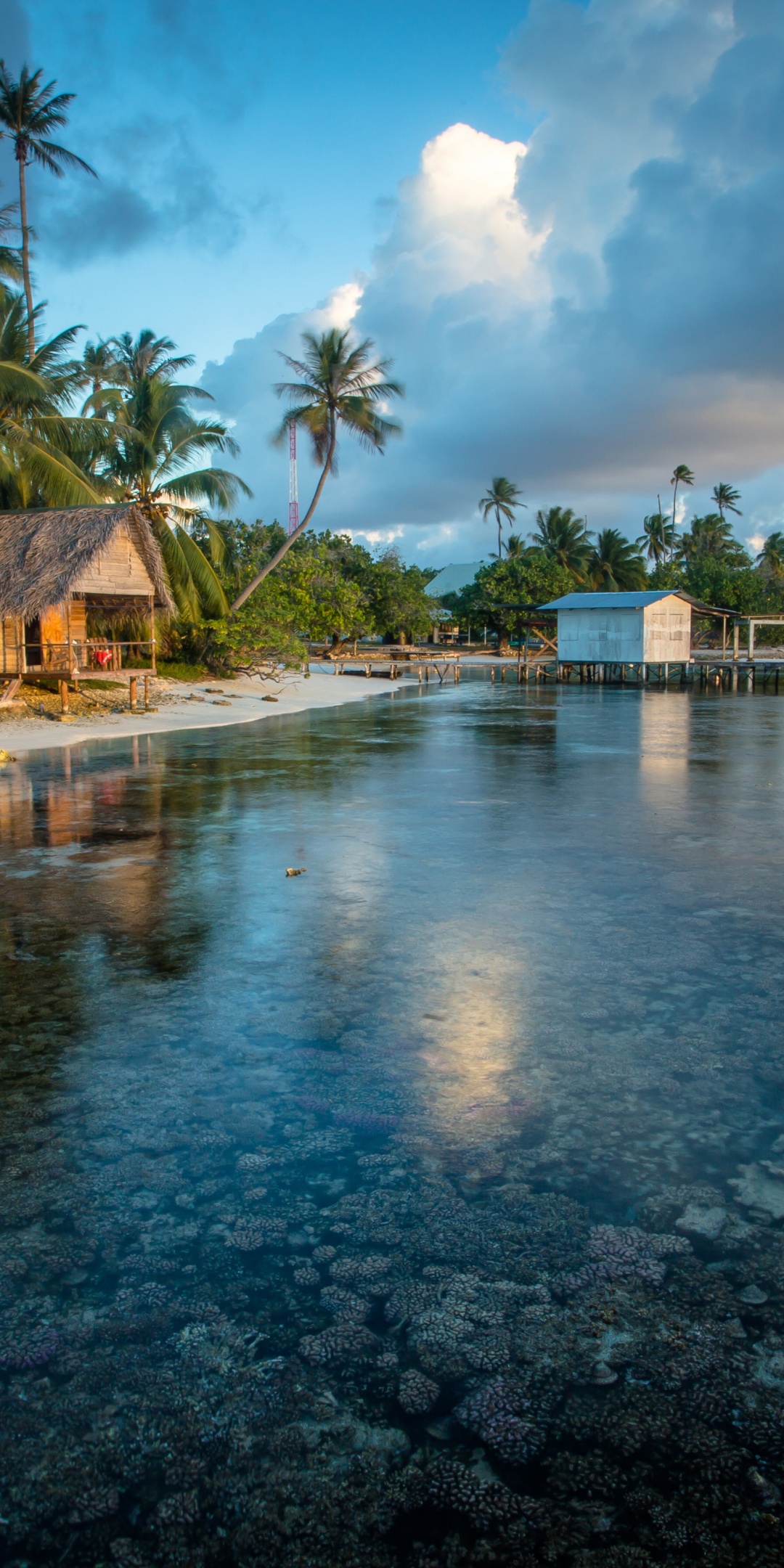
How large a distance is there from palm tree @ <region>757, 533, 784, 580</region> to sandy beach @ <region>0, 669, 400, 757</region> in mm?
48041

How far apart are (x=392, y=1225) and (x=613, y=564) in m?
74.3

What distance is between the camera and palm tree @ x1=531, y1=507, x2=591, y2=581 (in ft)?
235

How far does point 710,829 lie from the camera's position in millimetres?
10117

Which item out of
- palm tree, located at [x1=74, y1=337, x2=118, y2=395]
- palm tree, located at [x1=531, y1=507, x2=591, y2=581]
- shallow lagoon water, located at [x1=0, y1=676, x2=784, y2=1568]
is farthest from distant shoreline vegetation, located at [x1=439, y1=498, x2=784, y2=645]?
shallow lagoon water, located at [x1=0, y1=676, x2=784, y2=1568]

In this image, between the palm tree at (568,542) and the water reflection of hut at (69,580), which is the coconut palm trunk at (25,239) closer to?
the water reflection of hut at (69,580)

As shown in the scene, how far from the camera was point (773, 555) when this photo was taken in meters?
81.3

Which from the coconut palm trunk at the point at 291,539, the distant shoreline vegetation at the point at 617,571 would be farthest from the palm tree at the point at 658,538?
the coconut palm trunk at the point at 291,539

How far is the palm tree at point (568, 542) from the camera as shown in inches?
2822

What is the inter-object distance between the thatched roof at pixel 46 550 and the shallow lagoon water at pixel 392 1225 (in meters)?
15.6

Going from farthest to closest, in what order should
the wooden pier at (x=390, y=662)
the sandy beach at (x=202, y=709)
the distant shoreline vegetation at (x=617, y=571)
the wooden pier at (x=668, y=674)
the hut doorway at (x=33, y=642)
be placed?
the distant shoreline vegetation at (x=617, y=571) → the wooden pier at (x=390, y=662) → the wooden pier at (x=668, y=674) → the hut doorway at (x=33, y=642) → the sandy beach at (x=202, y=709)

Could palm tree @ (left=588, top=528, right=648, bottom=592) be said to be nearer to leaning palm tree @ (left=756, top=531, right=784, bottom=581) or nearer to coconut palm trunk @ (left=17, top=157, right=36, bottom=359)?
leaning palm tree @ (left=756, top=531, right=784, bottom=581)

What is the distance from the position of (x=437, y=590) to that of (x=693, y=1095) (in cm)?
8401

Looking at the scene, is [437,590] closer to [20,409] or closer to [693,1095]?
[20,409]

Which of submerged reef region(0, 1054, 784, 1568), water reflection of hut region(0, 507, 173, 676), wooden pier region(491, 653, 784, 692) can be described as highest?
water reflection of hut region(0, 507, 173, 676)
